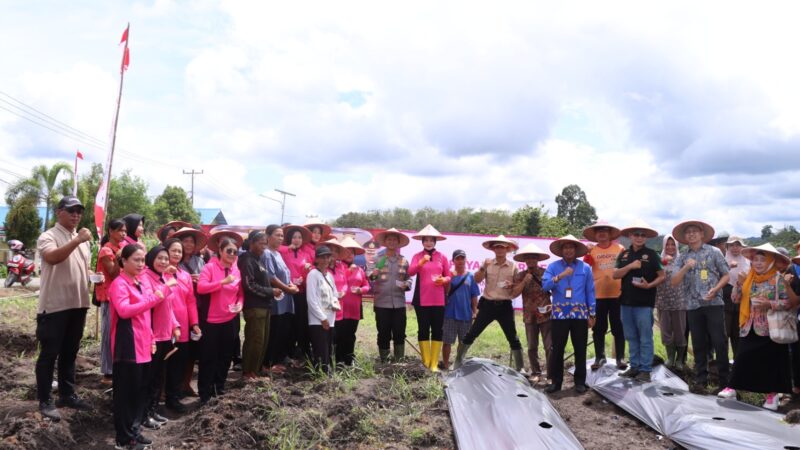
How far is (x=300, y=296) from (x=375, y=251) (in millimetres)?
3147

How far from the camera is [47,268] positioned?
4.80 m

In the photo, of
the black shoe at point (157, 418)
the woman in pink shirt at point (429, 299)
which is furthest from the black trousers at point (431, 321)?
the black shoe at point (157, 418)

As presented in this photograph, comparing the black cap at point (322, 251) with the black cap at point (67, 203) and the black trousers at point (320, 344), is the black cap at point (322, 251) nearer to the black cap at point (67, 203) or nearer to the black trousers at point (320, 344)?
the black trousers at point (320, 344)

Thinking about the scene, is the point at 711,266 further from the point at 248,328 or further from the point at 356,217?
the point at 356,217

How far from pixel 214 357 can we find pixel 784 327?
5498 mm

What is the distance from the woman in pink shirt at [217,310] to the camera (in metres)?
5.46

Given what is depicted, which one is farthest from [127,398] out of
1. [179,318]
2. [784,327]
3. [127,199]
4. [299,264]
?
[127,199]

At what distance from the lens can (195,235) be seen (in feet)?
19.7

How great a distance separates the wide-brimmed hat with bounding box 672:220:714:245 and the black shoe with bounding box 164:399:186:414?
565 cm

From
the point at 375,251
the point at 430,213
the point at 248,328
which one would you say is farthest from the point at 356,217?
the point at 248,328

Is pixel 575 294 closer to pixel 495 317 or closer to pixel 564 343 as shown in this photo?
pixel 564 343

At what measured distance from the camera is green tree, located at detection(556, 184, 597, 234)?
41781mm

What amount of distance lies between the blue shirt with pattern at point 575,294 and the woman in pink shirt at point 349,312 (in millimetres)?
2284

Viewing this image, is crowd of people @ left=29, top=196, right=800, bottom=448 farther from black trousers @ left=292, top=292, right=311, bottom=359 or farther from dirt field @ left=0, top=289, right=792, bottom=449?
dirt field @ left=0, top=289, right=792, bottom=449
